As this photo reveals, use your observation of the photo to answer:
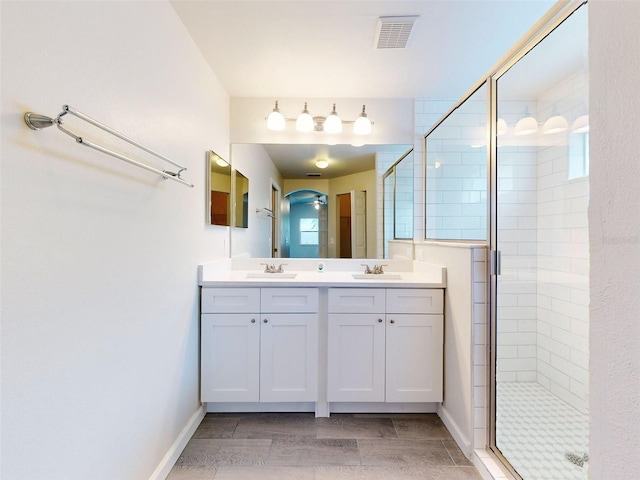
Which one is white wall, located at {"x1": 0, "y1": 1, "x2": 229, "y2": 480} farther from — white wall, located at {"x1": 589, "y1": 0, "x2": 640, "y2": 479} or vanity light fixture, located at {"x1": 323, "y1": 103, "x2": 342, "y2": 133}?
white wall, located at {"x1": 589, "y1": 0, "x2": 640, "y2": 479}

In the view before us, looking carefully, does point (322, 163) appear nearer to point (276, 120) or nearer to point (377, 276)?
point (276, 120)

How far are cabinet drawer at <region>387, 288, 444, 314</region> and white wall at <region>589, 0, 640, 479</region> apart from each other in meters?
1.34

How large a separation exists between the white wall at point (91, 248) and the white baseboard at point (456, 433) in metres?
1.57

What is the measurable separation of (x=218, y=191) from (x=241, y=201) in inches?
13.2

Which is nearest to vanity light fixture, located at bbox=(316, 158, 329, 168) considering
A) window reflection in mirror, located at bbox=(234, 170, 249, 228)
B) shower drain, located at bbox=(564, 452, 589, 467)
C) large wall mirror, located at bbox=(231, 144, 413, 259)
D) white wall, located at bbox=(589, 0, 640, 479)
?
large wall mirror, located at bbox=(231, 144, 413, 259)

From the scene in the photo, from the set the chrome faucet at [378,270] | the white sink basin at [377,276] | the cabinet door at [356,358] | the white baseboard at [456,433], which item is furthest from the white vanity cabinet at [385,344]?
the chrome faucet at [378,270]

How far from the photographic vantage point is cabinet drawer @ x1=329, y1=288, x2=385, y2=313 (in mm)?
1955

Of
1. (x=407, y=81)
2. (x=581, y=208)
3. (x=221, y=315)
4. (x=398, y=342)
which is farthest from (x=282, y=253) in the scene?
(x=581, y=208)

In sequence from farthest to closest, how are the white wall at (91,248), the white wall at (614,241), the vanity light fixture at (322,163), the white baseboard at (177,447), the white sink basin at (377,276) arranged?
the vanity light fixture at (322,163)
the white sink basin at (377,276)
the white baseboard at (177,447)
the white wall at (91,248)
the white wall at (614,241)

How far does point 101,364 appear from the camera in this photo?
1038 mm

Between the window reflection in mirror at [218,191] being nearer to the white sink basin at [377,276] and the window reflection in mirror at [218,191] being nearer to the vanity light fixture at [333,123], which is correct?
the vanity light fixture at [333,123]

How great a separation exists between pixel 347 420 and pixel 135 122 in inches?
80.3

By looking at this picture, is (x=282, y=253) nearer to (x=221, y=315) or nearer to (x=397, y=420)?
(x=221, y=315)

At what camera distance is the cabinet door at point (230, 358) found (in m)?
1.92
